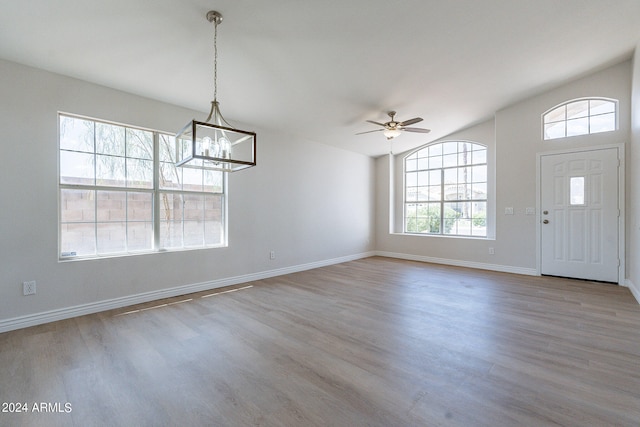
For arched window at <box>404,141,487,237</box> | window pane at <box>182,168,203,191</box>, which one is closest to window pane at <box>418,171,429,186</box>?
arched window at <box>404,141,487,237</box>

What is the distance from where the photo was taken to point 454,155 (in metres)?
6.45

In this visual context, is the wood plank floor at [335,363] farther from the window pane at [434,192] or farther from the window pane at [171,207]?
the window pane at [434,192]

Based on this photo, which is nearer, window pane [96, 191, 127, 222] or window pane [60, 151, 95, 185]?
window pane [60, 151, 95, 185]

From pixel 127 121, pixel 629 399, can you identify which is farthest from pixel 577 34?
pixel 127 121

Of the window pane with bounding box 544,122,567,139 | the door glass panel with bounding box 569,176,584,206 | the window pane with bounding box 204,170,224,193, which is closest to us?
the window pane with bounding box 204,170,224,193

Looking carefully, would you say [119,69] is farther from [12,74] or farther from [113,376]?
[113,376]

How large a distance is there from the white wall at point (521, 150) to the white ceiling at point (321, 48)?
1.12 ft

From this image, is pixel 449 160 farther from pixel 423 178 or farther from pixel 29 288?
pixel 29 288

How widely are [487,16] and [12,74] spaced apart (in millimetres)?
4822

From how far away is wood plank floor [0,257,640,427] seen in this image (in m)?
1.64

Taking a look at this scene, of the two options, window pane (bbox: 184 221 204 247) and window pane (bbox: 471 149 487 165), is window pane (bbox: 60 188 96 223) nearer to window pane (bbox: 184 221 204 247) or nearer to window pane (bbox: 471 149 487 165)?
window pane (bbox: 184 221 204 247)

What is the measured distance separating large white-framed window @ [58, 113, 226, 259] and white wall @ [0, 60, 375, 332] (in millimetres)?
139

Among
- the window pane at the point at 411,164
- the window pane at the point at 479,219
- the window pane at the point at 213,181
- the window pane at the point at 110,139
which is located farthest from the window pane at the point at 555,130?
the window pane at the point at 110,139

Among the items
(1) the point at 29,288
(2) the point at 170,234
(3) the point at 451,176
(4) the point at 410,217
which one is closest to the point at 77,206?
(1) the point at 29,288
